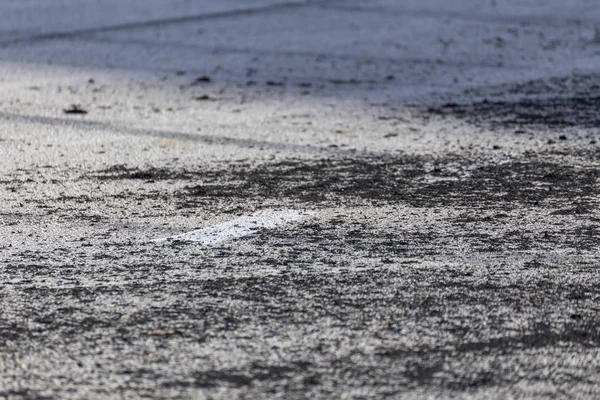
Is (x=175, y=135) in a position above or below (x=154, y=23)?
below

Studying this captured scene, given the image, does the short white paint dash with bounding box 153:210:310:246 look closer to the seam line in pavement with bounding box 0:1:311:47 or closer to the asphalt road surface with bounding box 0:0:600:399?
the asphalt road surface with bounding box 0:0:600:399

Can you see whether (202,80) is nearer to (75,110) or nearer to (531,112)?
(75,110)

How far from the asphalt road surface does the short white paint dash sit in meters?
0.02

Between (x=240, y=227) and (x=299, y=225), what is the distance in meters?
0.25

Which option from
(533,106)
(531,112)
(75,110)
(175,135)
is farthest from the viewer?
(533,106)

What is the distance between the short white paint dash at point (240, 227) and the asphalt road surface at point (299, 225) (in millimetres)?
17

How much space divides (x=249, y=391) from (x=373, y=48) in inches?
310

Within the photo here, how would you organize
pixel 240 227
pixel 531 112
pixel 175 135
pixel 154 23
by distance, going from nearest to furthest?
pixel 240 227
pixel 175 135
pixel 531 112
pixel 154 23

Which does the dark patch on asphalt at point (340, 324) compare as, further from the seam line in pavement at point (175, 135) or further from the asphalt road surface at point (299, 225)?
the seam line in pavement at point (175, 135)

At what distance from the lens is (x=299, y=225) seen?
4.57 m

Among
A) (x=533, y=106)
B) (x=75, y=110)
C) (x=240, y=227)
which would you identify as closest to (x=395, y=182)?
(x=240, y=227)

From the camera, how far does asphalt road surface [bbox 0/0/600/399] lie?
121 inches

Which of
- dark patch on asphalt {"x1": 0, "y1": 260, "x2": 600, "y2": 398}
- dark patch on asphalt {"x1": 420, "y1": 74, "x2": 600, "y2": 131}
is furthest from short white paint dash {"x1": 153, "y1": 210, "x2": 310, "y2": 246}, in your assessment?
dark patch on asphalt {"x1": 420, "y1": 74, "x2": 600, "y2": 131}

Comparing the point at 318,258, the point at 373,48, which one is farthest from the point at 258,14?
the point at 318,258
